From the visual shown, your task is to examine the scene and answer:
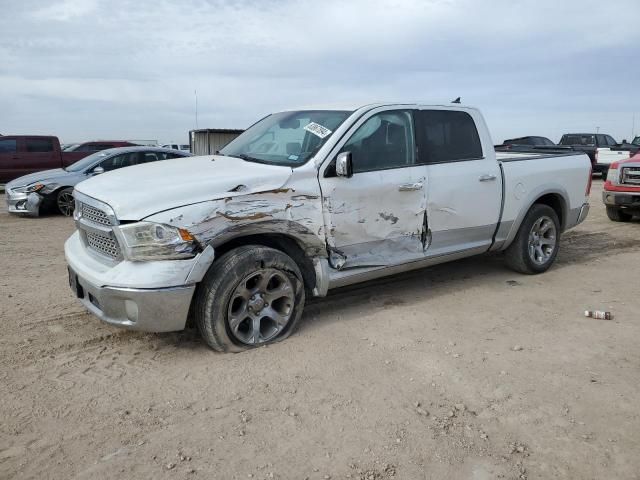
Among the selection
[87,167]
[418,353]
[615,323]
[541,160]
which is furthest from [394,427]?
[87,167]

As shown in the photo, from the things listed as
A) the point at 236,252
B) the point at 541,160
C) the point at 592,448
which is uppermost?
the point at 541,160

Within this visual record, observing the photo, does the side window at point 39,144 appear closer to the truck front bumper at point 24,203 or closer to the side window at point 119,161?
the truck front bumper at point 24,203

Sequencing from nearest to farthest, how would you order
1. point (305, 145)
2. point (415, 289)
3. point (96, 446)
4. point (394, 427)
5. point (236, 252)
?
point (96, 446), point (394, 427), point (236, 252), point (305, 145), point (415, 289)

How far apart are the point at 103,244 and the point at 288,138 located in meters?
1.77

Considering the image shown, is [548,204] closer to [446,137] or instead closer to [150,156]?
[446,137]

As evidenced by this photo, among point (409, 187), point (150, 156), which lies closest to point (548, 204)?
point (409, 187)

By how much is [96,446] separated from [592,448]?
2.64 m

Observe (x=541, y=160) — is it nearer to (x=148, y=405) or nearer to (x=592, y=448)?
(x=592, y=448)

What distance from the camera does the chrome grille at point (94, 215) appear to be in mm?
3732

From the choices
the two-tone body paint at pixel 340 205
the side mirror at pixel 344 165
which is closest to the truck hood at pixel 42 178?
the two-tone body paint at pixel 340 205

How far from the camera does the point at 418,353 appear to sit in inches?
158

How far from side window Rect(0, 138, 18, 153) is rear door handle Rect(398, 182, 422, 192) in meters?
13.8

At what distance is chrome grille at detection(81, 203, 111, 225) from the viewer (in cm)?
373

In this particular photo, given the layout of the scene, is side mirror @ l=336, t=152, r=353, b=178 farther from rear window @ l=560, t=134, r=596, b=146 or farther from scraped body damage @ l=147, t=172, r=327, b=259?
rear window @ l=560, t=134, r=596, b=146
